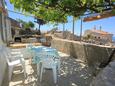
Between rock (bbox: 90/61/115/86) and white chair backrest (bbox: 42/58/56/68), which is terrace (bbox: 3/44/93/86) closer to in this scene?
white chair backrest (bbox: 42/58/56/68)

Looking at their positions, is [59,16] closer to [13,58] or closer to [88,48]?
[88,48]

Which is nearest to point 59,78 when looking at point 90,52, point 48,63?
point 48,63

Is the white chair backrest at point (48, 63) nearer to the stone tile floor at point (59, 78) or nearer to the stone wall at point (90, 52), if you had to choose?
the stone tile floor at point (59, 78)

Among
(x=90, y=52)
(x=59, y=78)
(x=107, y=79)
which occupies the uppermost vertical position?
(x=90, y=52)

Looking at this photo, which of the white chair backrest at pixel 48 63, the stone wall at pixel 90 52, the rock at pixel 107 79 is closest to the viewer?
the rock at pixel 107 79

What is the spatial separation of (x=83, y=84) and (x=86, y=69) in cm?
255

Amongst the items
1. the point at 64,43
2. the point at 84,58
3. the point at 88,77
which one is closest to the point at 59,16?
the point at 84,58

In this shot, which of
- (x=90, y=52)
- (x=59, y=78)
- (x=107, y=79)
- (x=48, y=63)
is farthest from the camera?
(x=90, y=52)

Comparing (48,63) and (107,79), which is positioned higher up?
(48,63)

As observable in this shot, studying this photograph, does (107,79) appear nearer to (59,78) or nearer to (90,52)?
(59,78)

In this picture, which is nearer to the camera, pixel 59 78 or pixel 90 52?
pixel 59 78

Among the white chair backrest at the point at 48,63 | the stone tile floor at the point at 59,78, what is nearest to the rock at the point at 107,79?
the stone tile floor at the point at 59,78

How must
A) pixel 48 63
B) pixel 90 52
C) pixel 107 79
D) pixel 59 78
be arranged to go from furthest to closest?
pixel 90 52 → pixel 59 78 → pixel 48 63 → pixel 107 79

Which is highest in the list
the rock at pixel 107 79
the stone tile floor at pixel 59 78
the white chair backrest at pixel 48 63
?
the white chair backrest at pixel 48 63
